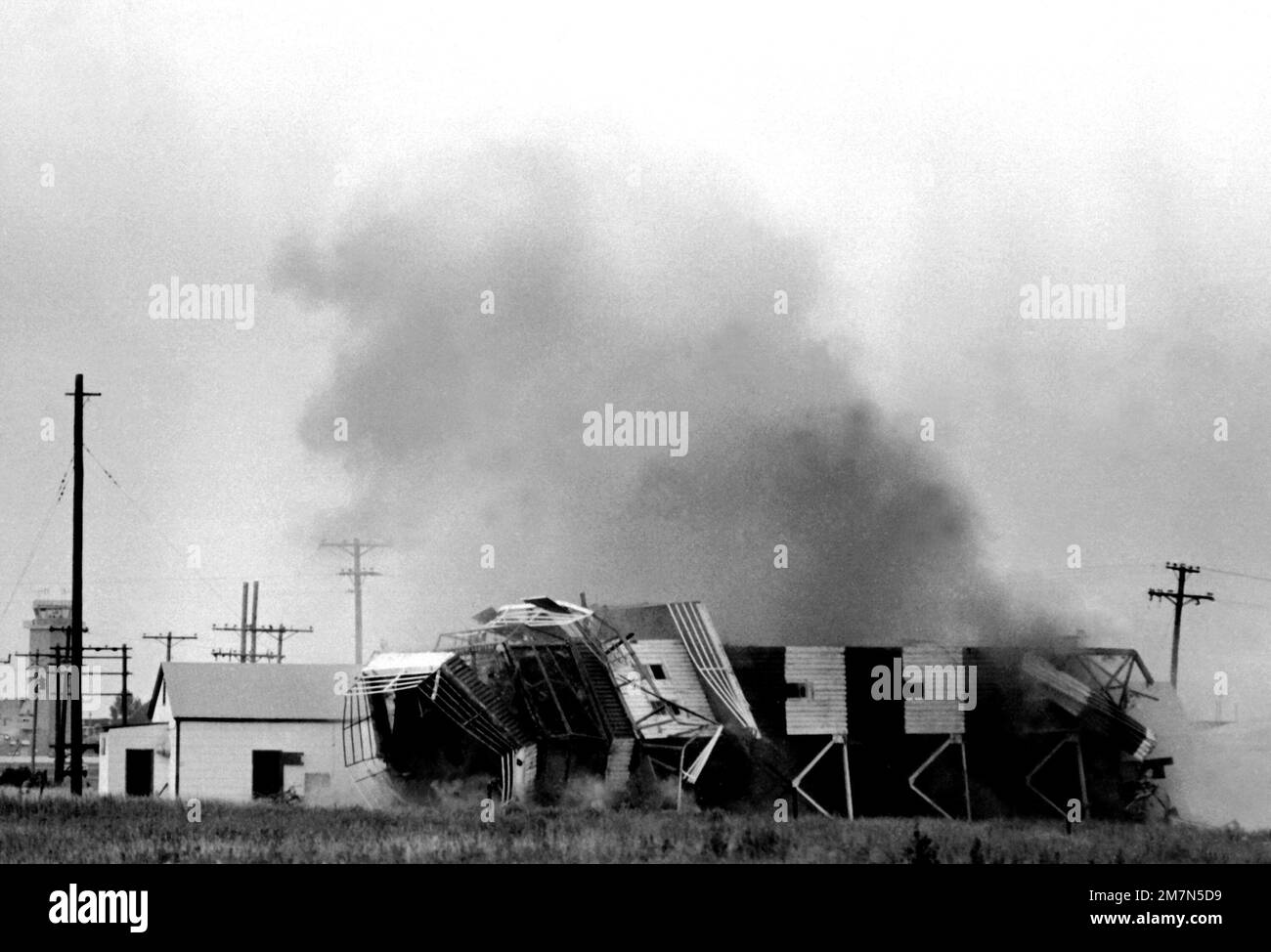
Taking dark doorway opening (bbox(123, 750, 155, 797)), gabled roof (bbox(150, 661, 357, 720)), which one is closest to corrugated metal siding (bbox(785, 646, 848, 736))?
gabled roof (bbox(150, 661, 357, 720))

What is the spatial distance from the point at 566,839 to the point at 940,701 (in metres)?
14.3

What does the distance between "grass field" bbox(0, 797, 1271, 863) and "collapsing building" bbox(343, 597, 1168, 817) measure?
1845mm

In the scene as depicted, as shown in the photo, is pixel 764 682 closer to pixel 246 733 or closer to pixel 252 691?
pixel 246 733

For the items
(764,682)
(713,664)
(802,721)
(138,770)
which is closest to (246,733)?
(138,770)

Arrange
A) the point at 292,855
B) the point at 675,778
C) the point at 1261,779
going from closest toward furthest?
the point at 292,855 → the point at 675,778 → the point at 1261,779

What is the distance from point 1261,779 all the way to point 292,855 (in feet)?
90.7

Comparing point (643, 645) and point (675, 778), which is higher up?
point (643, 645)

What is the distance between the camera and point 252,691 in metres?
51.6
